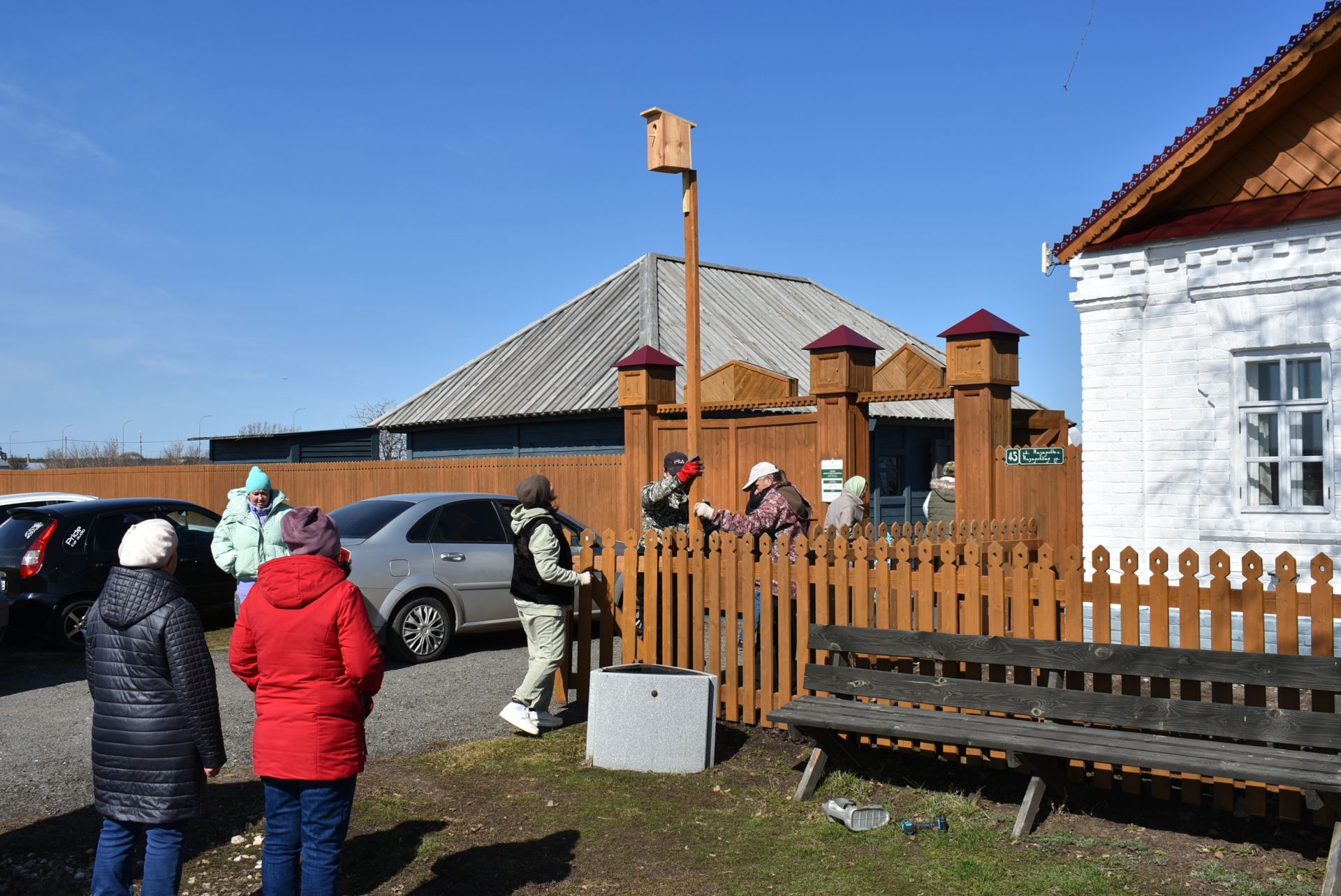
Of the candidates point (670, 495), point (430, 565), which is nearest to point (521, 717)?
point (670, 495)

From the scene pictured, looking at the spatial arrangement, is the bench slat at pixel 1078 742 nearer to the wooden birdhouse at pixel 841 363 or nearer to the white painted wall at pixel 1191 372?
the white painted wall at pixel 1191 372

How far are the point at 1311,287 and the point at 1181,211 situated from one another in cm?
134

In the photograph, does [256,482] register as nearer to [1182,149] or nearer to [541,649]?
[541,649]

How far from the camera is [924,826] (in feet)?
18.0

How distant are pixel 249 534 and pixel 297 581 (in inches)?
197

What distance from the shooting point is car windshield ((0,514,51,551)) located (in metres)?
11.6

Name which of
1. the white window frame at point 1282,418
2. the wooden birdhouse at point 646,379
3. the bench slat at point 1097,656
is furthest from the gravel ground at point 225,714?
the white window frame at point 1282,418

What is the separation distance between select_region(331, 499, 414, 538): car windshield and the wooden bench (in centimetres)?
518

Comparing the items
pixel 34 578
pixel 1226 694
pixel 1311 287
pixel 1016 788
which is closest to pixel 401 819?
pixel 1016 788

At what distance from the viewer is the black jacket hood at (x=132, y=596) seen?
416cm

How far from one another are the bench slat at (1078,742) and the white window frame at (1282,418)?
16.8 feet

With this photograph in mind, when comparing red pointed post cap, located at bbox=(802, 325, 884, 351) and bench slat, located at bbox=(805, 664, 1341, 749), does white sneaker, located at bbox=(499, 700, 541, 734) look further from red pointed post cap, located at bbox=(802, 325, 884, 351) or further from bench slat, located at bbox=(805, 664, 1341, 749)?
red pointed post cap, located at bbox=(802, 325, 884, 351)

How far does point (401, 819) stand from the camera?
575 centimetres

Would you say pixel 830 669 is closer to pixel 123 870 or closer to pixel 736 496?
pixel 123 870
